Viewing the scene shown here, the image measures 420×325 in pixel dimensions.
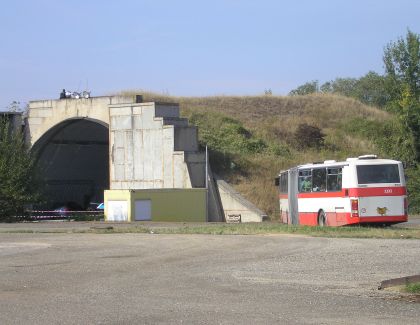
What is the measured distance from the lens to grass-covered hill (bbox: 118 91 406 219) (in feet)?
186

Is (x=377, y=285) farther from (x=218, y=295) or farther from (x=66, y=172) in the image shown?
(x=66, y=172)

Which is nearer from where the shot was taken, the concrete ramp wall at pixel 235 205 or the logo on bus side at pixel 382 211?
A: the logo on bus side at pixel 382 211

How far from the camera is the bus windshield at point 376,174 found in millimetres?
32250

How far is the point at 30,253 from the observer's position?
23438mm

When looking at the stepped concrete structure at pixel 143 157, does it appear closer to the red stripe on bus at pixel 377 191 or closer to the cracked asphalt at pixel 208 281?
the red stripe on bus at pixel 377 191

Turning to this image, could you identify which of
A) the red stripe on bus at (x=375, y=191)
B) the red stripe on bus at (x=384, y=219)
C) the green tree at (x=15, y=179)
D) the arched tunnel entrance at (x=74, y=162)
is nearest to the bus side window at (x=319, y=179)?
the red stripe on bus at (x=375, y=191)

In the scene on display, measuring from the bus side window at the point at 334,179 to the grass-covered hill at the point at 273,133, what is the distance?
1725cm

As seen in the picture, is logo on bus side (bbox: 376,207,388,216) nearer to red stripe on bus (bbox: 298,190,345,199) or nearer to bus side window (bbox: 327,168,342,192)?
red stripe on bus (bbox: 298,190,345,199)

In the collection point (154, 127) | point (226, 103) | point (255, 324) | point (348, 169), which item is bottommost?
point (255, 324)

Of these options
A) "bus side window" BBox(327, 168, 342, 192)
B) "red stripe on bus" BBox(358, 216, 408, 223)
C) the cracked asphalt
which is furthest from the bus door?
the cracked asphalt

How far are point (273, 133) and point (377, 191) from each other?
37.4 metres

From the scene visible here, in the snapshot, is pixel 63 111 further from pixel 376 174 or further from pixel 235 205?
pixel 376 174

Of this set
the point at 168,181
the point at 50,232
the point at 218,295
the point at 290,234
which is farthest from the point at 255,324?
the point at 168,181

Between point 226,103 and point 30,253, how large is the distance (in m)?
58.2
